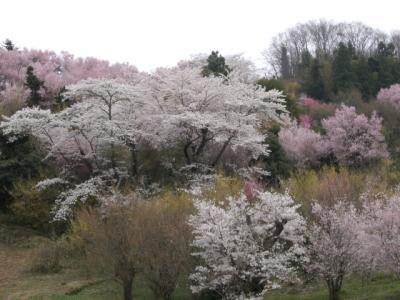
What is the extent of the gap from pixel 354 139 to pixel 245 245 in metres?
22.9

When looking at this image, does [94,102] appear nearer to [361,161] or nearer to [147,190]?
[147,190]

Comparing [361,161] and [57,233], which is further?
[361,161]

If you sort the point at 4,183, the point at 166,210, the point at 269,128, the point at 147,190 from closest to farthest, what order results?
the point at 166,210
the point at 147,190
the point at 4,183
the point at 269,128

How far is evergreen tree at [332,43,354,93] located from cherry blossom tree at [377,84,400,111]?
3818 mm

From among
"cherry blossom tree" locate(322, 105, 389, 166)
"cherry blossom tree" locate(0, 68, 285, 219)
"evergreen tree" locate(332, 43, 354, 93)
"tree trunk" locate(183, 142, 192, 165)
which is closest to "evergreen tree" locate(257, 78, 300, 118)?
"cherry blossom tree" locate(322, 105, 389, 166)

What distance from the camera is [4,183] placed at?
2553cm

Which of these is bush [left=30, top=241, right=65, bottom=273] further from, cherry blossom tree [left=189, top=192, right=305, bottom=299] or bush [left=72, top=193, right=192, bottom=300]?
cherry blossom tree [left=189, top=192, right=305, bottom=299]

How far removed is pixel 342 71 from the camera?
48.9 metres

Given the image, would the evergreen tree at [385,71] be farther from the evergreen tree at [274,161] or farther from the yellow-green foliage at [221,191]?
the yellow-green foliage at [221,191]

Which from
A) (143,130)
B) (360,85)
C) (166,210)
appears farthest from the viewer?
(360,85)

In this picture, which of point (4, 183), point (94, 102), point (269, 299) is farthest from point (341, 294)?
point (4, 183)

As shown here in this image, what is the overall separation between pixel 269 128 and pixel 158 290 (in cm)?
1960

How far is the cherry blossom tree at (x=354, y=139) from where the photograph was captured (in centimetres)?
3250

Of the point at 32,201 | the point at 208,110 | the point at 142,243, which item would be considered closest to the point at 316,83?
the point at 208,110
